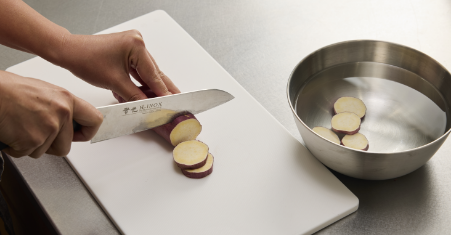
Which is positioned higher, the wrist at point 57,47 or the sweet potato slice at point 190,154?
the wrist at point 57,47

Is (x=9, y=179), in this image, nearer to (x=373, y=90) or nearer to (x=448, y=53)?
(x=373, y=90)

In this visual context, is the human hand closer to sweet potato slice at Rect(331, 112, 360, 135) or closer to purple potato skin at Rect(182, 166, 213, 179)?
purple potato skin at Rect(182, 166, 213, 179)

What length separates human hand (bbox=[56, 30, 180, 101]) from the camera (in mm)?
1524

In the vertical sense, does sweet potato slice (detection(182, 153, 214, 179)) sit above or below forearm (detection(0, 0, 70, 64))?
below

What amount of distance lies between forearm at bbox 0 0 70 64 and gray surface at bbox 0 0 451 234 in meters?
0.42

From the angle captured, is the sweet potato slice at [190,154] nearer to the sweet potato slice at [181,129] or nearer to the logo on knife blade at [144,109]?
the sweet potato slice at [181,129]

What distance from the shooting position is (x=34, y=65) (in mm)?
1881

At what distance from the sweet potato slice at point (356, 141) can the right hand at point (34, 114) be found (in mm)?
836

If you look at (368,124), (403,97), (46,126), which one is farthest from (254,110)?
(46,126)

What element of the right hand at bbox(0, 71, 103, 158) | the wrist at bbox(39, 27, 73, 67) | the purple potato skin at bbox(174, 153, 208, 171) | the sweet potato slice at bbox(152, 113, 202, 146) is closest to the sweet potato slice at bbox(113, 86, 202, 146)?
the sweet potato slice at bbox(152, 113, 202, 146)

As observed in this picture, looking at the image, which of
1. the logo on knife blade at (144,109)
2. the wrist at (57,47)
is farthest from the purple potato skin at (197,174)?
the wrist at (57,47)

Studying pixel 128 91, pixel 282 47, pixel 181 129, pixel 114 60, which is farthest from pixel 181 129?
pixel 282 47

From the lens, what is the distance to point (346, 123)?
1.43 meters

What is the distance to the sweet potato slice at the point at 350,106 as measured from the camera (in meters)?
1.49
